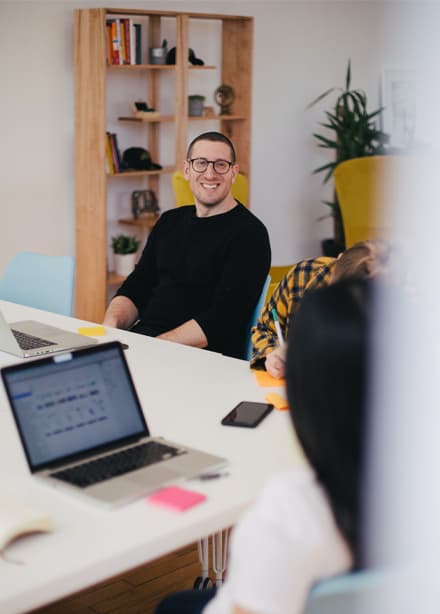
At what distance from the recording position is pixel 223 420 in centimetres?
203

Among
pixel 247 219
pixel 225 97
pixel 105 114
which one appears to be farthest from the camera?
pixel 225 97

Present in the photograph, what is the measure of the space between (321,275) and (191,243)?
97cm

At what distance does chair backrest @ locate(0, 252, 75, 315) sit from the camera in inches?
133

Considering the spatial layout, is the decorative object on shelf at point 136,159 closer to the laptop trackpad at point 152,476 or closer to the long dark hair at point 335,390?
the laptop trackpad at point 152,476

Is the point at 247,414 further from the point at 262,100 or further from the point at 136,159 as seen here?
the point at 262,100

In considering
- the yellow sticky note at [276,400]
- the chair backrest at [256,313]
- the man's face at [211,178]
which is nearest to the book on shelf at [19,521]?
the yellow sticky note at [276,400]

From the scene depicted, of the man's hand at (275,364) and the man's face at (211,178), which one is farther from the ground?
the man's face at (211,178)

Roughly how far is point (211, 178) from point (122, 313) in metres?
0.62

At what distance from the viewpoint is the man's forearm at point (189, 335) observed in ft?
10.6

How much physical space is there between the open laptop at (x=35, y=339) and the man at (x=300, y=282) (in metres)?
0.53

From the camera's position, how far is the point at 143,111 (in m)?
5.38

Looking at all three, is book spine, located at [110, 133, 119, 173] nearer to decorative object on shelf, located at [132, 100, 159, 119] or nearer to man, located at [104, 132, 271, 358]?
decorative object on shelf, located at [132, 100, 159, 119]

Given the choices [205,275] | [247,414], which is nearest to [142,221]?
[205,275]

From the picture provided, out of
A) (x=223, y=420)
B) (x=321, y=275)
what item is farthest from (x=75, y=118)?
(x=223, y=420)
